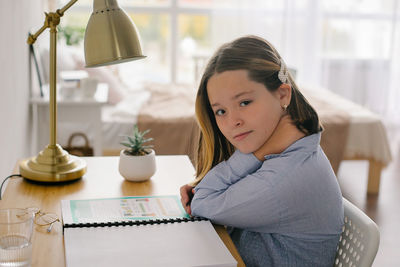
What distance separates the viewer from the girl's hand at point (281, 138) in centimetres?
128

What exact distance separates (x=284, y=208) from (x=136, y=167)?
0.53 m

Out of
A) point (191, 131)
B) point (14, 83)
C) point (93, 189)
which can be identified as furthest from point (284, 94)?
point (191, 131)

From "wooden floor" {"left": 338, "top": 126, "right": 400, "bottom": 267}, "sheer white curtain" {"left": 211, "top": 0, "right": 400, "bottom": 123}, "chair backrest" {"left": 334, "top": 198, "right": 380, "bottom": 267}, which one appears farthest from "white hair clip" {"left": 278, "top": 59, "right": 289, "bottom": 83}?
"sheer white curtain" {"left": 211, "top": 0, "right": 400, "bottom": 123}

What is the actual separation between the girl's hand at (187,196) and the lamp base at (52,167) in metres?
0.36

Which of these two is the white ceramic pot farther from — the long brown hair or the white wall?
the white wall

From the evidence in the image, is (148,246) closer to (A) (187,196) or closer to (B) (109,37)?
(A) (187,196)

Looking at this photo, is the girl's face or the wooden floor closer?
the girl's face

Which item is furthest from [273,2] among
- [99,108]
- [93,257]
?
[93,257]

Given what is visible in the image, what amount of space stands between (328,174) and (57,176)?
75 cm

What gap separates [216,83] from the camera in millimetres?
1315

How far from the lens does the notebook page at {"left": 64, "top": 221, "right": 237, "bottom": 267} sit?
107cm

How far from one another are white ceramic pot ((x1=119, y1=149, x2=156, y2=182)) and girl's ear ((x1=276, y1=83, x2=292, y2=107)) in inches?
18.5

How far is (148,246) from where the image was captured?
3.72 ft

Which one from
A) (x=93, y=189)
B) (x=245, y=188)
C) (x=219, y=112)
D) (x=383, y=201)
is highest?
(x=219, y=112)
